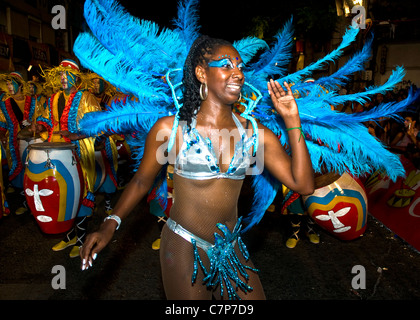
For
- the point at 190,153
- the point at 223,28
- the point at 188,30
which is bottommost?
the point at 190,153

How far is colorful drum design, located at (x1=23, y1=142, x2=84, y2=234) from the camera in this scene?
3844 millimetres

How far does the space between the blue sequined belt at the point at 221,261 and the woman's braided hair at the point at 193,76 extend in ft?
Answer: 2.08

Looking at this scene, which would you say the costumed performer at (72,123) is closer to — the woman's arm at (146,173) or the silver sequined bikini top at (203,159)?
the woman's arm at (146,173)

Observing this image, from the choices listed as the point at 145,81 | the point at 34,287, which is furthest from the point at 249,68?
the point at 34,287

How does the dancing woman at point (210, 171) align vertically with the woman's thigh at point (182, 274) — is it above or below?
above

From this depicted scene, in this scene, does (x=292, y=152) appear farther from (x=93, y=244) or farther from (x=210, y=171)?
(x=93, y=244)

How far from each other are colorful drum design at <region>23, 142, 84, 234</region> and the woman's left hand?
108 inches

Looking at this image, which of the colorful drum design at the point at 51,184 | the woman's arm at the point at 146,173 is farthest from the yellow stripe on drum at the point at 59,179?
the woman's arm at the point at 146,173

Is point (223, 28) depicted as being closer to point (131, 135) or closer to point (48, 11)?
point (48, 11)

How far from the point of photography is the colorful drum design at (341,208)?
366cm

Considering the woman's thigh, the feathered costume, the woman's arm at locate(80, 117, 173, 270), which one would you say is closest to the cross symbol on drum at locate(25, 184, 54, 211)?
the feathered costume

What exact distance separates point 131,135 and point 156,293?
1.82 metres

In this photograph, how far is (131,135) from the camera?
8.36ft

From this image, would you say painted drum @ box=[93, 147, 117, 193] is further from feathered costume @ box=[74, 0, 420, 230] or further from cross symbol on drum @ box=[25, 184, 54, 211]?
feathered costume @ box=[74, 0, 420, 230]
